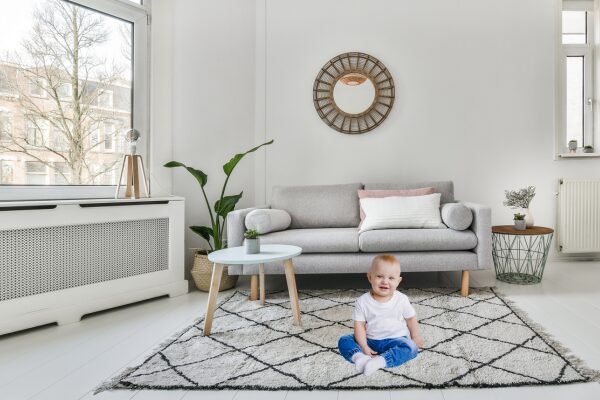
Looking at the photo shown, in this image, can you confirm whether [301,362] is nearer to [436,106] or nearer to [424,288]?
[424,288]

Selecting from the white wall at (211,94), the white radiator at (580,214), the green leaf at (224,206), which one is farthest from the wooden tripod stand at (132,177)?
the white radiator at (580,214)

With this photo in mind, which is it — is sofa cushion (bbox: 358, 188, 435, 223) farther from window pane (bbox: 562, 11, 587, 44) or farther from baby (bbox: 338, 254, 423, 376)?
window pane (bbox: 562, 11, 587, 44)

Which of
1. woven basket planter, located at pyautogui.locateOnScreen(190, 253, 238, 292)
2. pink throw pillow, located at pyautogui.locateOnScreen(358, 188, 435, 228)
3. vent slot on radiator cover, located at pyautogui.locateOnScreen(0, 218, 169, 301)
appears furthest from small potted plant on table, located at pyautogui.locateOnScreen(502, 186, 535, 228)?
vent slot on radiator cover, located at pyautogui.locateOnScreen(0, 218, 169, 301)

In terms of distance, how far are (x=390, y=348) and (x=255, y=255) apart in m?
0.95

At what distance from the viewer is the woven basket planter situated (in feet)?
9.69

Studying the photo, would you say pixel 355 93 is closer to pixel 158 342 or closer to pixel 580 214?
pixel 580 214

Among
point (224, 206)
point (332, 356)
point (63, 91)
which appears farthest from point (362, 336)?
point (63, 91)

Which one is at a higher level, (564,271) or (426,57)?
(426,57)

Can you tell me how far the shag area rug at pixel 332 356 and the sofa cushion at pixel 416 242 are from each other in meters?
0.39

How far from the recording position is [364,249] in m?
2.64

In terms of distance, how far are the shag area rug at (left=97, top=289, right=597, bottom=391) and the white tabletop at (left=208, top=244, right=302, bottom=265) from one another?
0.38 meters

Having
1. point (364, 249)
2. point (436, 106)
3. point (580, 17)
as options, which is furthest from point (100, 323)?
point (580, 17)

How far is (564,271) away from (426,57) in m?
2.23

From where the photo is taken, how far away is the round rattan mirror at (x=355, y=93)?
373 centimetres
